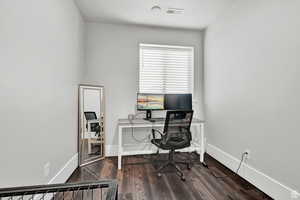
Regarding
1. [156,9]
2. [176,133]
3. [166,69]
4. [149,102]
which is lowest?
[176,133]

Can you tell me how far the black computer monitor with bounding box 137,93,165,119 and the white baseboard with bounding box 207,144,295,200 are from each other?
143 cm

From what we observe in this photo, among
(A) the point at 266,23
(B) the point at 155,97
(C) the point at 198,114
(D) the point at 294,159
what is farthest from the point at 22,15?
(C) the point at 198,114

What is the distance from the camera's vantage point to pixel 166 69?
141 inches

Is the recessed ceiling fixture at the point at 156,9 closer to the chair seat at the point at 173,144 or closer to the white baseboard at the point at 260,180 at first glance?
the chair seat at the point at 173,144

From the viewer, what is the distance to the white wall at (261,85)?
1.70m

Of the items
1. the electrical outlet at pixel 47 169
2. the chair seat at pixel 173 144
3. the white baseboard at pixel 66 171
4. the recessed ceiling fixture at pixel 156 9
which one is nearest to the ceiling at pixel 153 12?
the recessed ceiling fixture at pixel 156 9

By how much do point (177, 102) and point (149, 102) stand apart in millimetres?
566

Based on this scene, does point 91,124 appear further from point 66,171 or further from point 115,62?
point 115,62

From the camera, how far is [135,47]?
11.2 ft

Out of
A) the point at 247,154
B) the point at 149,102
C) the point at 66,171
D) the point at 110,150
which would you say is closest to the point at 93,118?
the point at 110,150

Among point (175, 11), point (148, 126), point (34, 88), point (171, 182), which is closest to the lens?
point (34, 88)

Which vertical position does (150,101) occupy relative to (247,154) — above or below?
above

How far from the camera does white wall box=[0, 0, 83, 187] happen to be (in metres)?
1.18

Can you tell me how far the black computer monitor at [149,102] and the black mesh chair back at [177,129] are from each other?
77 cm
